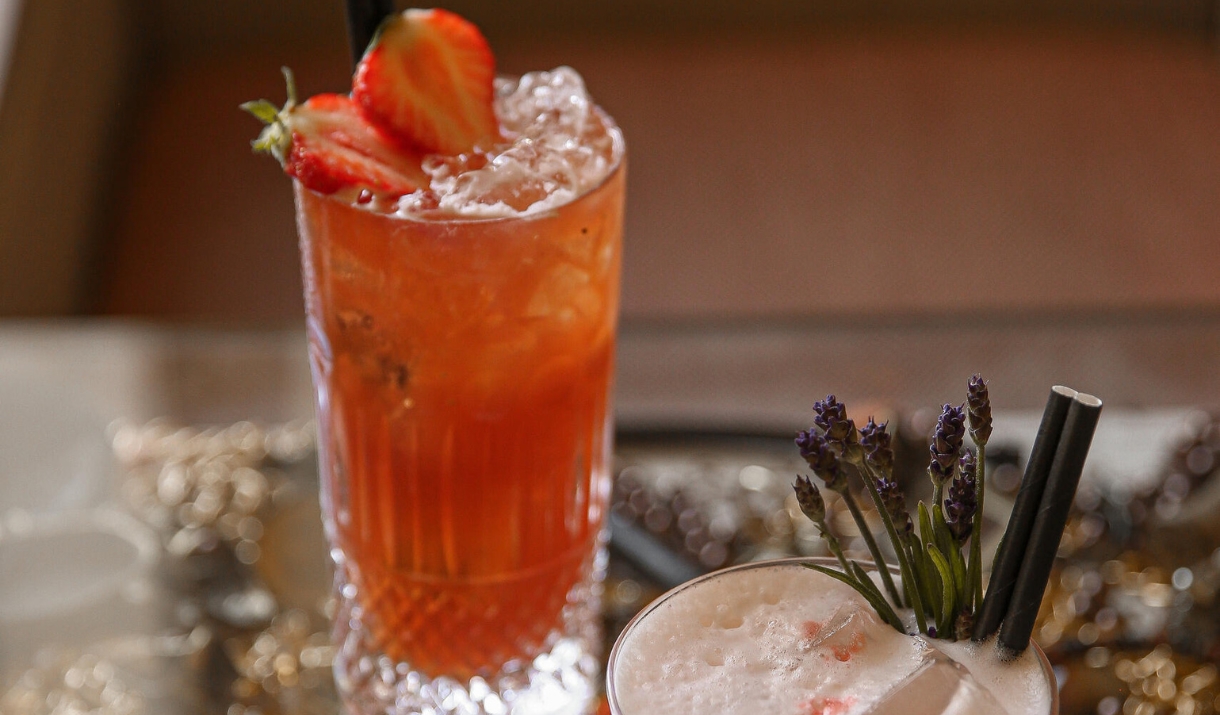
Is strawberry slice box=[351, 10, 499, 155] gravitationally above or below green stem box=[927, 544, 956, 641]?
above

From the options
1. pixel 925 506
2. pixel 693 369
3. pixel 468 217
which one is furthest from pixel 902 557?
pixel 693 369

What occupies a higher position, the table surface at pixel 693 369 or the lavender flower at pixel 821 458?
the lavender flower at pixel 821 458

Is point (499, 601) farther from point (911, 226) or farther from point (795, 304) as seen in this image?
point (911, 226)

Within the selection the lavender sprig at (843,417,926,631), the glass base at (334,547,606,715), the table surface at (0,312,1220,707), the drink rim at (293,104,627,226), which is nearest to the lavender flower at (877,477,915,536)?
the lavender sprig at (843,417,926,631)

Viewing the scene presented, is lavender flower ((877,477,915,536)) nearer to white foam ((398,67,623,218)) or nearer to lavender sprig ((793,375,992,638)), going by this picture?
lavender sprig ((793,375,992,638))

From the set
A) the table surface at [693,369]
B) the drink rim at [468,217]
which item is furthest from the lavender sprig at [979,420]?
the table surface at [693,369]

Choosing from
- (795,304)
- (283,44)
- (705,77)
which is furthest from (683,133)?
(283,44)

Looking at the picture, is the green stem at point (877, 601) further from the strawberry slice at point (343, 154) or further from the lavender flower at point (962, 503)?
the strawberry slice at point (343, 154)
